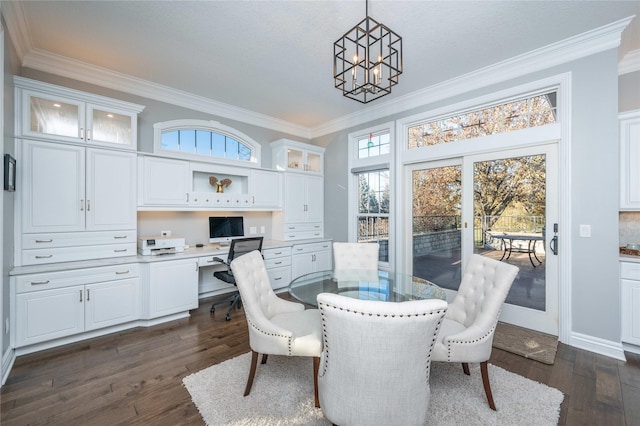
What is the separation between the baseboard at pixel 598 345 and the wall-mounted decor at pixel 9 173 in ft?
17.1

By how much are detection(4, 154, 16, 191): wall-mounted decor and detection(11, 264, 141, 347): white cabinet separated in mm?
812

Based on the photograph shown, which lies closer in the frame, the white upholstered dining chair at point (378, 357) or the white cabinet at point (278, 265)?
the white upholstered dining chair at point (378, 357)

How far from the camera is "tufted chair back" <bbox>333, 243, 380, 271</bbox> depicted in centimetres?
324

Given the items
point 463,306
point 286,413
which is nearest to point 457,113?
point 463,306

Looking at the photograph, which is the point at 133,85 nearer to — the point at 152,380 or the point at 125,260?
the point at 125,260

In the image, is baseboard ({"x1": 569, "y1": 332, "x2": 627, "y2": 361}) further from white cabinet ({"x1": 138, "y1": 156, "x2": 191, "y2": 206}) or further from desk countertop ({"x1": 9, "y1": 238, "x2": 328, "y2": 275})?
white cabinet ({"x1": 138, "y1": 156, "x2": 191, "y2": 206})

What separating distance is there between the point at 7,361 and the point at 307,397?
249cm

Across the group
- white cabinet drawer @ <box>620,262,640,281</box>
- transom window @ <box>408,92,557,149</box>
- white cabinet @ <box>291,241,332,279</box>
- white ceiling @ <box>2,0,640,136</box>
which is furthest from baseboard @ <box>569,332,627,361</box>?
white cabinet @ <box>291,241,332,279</box>

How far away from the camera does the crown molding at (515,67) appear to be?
99.8 inches

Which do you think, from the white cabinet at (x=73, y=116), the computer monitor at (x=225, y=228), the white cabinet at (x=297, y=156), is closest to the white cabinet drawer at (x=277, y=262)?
the computer monitor at (x=225, y=228)

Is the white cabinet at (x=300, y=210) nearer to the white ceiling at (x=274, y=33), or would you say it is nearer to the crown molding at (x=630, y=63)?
the white ceiling at (x=274, y=33)

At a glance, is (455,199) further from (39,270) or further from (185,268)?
(39,270)

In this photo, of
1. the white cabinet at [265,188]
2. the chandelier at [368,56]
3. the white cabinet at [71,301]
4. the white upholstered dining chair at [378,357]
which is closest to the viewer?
the white upholstered dining chair at [378,357]

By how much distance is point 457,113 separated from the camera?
357cm
